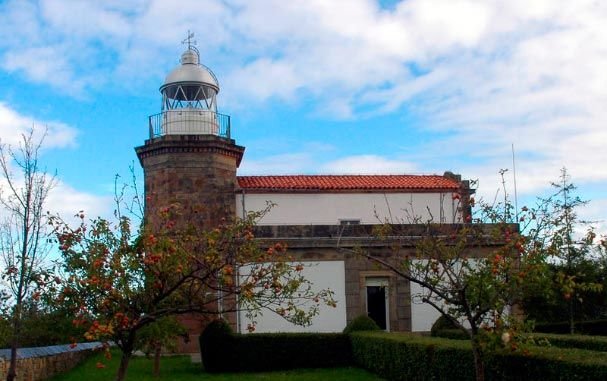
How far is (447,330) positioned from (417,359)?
5610 mm

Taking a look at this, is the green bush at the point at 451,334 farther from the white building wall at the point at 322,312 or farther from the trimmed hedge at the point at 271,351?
the white building wall at the point at 322,312

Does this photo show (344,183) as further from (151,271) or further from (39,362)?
(151,271)

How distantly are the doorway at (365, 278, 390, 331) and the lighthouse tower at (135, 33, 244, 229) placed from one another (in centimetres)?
534

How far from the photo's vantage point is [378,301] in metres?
24.0

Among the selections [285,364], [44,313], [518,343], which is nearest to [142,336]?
[44,313]

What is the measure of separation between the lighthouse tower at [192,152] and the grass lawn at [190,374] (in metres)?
5.72

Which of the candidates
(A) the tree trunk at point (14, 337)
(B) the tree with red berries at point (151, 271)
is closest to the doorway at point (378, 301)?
(A) the tree trunk at point (14, 337)

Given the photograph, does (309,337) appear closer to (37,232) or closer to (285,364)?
(285,364)

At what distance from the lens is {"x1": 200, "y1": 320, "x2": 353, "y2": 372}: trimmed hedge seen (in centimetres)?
1977

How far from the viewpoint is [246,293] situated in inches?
360

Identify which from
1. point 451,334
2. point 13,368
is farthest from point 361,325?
point 13,368

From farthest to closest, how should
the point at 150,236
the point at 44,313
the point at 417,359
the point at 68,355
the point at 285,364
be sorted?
1. the point at 68,355
2. the point at 285,364
3. the point at 417,359
4. the point at 44,313
5. the point at 150,236

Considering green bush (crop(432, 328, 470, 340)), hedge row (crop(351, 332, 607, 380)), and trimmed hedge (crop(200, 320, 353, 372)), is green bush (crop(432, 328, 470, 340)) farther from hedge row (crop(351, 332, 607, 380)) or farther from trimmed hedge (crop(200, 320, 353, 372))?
trimmed hedge (crop(200, 320, 353, 372))

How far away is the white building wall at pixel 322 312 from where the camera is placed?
23250mm
